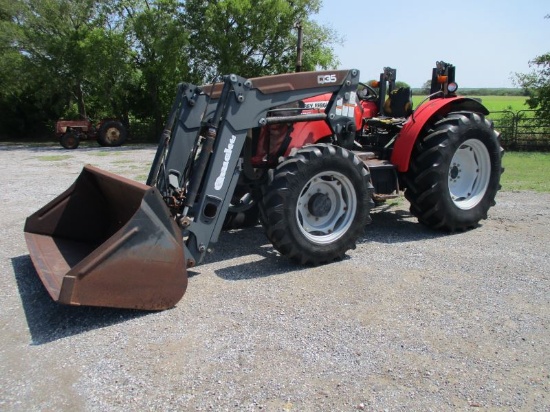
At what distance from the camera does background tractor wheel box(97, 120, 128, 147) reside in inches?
889

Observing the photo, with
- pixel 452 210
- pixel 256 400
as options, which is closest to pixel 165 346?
pixel 256 400

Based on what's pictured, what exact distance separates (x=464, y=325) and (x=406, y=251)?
1.88 metres

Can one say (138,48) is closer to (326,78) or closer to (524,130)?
(524,130)

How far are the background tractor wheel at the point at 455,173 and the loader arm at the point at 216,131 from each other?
3.58 ft

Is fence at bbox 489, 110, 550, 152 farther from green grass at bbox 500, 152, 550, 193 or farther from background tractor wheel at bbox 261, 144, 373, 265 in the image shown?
background tractor wheel at bbox 261, 144, 373, 265

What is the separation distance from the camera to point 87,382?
309 centimetres

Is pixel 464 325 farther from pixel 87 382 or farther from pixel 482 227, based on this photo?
pixel 482 227

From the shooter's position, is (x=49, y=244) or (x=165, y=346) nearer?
(x=165, y=346)

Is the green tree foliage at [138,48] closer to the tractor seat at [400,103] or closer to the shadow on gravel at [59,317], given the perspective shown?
the tractor seat at [400,103]

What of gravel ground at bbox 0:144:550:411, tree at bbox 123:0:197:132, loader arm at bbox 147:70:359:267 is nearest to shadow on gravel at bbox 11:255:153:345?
gravel ground at bbox 0:144:550:411

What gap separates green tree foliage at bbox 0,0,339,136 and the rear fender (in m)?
17.6

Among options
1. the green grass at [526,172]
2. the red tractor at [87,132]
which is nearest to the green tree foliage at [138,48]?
the red tractor at [87,132]

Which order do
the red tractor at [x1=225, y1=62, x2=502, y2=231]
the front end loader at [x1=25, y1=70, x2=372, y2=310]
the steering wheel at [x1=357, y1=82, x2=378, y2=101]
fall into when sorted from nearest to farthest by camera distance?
the front end loader at [x1=25, y1=70, x2=372, y2=310] → the red tractor at [x1=225, y1=62, x2=502, y2=231] → the steering wheel at [x1=357, y1=82, x2=378, y2=101]

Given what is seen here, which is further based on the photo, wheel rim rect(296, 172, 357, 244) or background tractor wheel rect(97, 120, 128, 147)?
background tractor wheel rect(97, 120, 128, 147)
